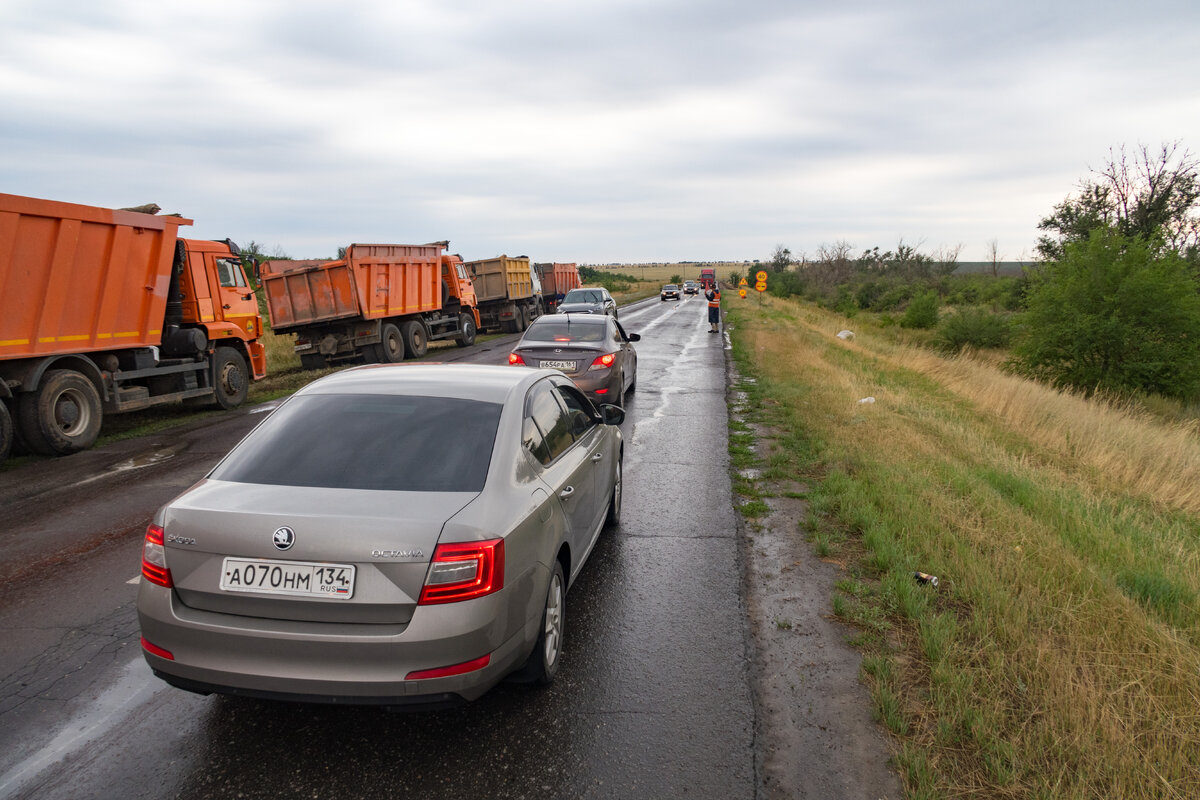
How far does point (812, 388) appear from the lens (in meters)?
13.4

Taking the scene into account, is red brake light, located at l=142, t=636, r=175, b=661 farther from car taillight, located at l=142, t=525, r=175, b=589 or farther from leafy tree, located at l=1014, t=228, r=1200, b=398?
leafy tree, located at l=1014, t=228, r=1200, b=398

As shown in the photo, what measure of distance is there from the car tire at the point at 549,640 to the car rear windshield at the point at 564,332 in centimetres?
723

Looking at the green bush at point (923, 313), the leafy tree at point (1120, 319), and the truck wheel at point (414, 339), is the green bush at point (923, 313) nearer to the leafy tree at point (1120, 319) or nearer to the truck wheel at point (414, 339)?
the leafy tree at point (1120, 319)

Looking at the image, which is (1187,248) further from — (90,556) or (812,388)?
(90,556)

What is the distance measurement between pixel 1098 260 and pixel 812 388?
11489mm

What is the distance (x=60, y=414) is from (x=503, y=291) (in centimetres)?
2027

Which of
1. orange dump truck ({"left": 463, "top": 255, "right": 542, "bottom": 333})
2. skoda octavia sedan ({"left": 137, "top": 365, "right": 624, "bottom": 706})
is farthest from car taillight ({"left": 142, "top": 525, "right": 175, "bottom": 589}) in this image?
orange dump truck ({"left": 463, "top": 255, "right": 542, "bottom": 333})

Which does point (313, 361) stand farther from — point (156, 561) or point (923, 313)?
point (923, 313)

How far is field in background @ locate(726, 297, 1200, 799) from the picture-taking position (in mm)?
3029

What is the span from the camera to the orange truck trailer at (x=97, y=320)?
9195 millimetres

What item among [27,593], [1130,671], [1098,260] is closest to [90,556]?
[27,593]

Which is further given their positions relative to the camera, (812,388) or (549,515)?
(812,388)

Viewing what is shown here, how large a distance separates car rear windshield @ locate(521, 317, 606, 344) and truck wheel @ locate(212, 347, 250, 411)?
5913 millimetres

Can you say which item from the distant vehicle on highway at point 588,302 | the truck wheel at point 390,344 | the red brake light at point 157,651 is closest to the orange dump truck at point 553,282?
the distant vehicle on highway at point 588,302
